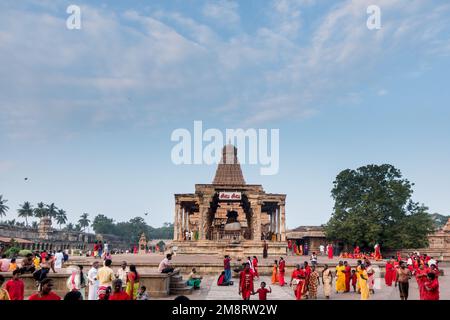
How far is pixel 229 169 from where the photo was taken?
217 ft

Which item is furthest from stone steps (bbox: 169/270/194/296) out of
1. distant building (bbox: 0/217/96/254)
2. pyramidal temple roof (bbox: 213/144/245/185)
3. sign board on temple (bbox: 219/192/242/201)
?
pyramidal temple roof (bbox: 213/144/245/185)

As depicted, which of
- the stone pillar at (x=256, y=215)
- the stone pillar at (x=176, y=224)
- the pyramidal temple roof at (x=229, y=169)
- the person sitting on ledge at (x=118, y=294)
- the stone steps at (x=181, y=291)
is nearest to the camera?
A: the person sitting on ledge at (x=118, y=294)

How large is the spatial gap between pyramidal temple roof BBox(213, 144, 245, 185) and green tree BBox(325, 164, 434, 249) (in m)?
21.0

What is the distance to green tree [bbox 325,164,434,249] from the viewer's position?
41.5m

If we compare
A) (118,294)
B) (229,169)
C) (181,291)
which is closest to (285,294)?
(181,291)

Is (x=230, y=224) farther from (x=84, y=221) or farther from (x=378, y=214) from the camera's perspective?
(x=84, y=221)

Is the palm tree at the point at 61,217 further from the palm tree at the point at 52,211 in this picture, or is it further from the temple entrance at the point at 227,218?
the temple entrance at the point at 227,218

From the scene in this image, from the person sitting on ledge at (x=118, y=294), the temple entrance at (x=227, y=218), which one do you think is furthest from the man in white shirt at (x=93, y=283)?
the temple entrance at (x=227, y=218)

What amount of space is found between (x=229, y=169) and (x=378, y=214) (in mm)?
28525

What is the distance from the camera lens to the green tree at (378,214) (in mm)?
41469

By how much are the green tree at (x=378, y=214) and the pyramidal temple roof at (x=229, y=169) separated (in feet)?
68.9

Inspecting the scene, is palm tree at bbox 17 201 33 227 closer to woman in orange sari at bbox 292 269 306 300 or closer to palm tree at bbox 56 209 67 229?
palm tree at bbox 56 209 67 229
